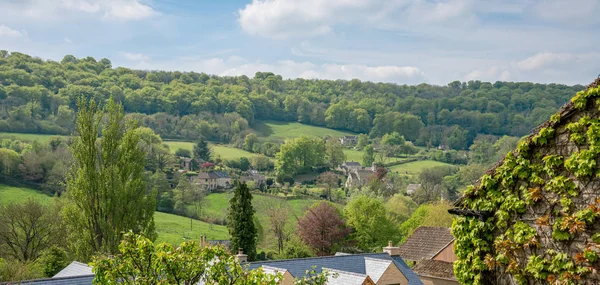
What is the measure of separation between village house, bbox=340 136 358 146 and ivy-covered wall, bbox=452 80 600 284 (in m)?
147

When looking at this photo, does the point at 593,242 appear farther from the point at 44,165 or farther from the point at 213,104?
the point at 213,104

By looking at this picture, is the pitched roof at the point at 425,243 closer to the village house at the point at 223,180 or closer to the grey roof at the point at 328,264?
the grey roof at the point at 328,264

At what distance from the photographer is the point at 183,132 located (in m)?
138

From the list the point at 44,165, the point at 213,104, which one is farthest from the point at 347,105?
the point at 44,165

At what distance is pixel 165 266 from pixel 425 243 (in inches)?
1126

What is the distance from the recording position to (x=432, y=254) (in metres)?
36.0

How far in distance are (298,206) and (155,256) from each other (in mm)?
73394

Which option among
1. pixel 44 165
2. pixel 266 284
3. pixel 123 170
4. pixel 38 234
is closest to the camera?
pixel 266 284

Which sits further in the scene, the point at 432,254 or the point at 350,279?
the point at 432,254

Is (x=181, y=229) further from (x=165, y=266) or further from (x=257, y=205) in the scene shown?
(x=165, y=266)

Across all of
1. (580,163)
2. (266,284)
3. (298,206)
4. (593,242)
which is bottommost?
(298,206)

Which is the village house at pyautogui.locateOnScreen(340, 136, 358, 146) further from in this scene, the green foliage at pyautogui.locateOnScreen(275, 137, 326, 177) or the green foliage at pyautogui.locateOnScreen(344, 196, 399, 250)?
the green foliage at pyautogui.locateOnScreen(344, 196, 399, 250)

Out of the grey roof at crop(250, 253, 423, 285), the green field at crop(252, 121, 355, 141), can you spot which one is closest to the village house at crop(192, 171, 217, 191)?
the green field at crop(252, 121, 355, 141)

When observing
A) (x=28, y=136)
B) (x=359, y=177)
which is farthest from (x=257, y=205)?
(x=28, y=136)
